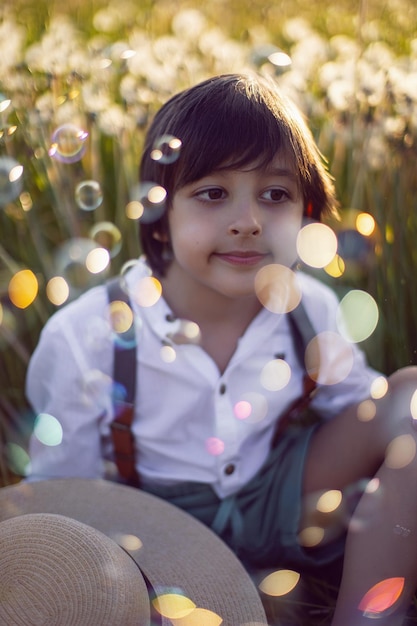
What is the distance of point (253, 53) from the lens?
2.28 metres

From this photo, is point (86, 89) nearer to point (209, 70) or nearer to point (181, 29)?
point (209, 70)

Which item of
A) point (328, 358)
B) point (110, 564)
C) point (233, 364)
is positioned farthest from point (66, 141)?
point (110, 564)

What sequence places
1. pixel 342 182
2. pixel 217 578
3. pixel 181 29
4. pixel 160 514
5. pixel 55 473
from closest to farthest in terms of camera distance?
1. pixel 217 578
2. pixel 160 514
3. pixel 55 473
4. pixel 342 182
5. pixel 181 29

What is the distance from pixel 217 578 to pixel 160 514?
18 cm

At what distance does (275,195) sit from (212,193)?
0.13 m

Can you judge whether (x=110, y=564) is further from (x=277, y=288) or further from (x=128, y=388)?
(x=277, y=288)

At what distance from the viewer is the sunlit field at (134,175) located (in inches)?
74.2

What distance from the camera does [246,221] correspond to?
133 centimetres

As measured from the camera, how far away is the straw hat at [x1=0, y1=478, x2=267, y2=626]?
1.00m

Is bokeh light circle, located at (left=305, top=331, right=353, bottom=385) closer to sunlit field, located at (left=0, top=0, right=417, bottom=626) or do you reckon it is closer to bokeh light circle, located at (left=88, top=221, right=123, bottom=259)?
sunlit field, located at (left=0, top=0, right=417, bottom=626)

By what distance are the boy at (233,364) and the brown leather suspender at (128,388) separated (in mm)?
16

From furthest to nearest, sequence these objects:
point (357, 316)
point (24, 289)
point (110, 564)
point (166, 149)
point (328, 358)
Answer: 1. point (24, 289)
2. point (357, 316)
3. point (328, 358)
4. point (166, 149)
5. point (110, 564)

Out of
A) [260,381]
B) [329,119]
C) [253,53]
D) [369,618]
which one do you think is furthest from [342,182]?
[369,618]

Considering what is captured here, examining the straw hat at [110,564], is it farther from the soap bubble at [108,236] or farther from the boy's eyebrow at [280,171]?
the soap bubble at [108,236]
